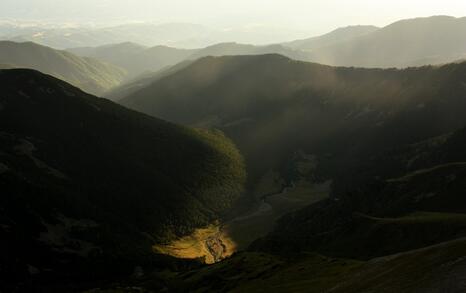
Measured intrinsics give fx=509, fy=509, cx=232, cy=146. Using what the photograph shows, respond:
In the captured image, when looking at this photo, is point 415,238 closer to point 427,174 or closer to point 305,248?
point 305,248

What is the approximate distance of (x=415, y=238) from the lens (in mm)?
118500

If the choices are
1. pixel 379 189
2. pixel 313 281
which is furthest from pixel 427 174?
pixel 313 281

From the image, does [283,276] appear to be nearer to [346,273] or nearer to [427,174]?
[346,273]

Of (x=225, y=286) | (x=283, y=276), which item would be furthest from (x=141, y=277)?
(x=283, y=276)

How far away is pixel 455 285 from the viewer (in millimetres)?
48156

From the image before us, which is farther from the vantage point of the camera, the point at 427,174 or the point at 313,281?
the point at 427,174

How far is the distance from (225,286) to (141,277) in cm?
6350

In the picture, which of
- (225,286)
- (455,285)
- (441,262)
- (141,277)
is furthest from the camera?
(141,277)

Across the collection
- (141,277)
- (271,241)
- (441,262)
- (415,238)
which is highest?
(441,262)

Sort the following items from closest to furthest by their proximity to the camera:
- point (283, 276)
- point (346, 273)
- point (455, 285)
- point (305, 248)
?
point (455, 285)
point (346, 273)
point (283, 276)
point (305, 248)

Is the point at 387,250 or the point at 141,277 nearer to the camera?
the point at 387,250

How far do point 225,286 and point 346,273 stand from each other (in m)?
46.3

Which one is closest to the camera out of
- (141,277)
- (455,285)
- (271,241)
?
(455,285)

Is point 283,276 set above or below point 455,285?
below
